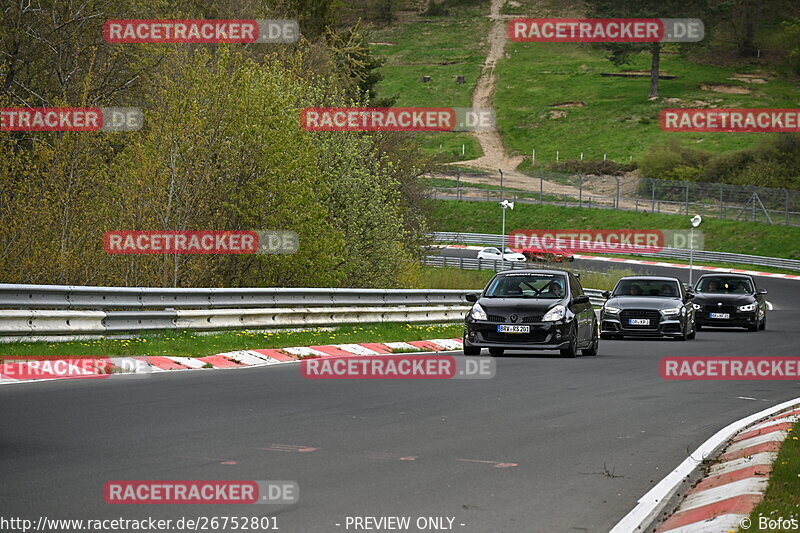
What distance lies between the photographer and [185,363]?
57.5 ft

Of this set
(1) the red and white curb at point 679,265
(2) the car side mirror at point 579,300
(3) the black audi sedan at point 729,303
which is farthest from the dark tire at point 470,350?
(1) the red and white curb at point 679,265

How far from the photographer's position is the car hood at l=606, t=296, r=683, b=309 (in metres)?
27.7

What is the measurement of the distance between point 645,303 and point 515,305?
7.82 m

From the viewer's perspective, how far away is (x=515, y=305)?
20984 millimetres

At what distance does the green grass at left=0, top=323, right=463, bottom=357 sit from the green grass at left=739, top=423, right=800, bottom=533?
10.6 metres

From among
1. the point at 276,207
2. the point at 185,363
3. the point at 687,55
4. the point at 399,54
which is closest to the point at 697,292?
the point at 276,207

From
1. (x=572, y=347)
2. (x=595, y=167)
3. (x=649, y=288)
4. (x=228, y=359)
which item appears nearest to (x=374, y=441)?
(x=228, y=359)

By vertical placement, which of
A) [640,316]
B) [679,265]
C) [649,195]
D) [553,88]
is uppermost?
[553,88]

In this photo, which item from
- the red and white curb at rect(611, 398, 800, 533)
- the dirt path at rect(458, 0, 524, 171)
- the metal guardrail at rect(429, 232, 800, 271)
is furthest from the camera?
the dirt path at rect(458, 0, 524, 171)

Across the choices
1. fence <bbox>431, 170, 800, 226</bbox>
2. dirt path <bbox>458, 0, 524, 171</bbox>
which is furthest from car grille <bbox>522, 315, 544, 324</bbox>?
dirt path <bbox>458, 0, 524, 171</bbox>

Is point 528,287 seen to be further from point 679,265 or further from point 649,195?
point 649,195

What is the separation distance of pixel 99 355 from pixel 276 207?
13.9 meters

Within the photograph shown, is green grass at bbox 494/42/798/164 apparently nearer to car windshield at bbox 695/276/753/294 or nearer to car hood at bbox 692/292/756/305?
car windshield at bbox 695/276/753/294

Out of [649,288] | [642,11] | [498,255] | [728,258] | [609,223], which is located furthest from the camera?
[642,11]
